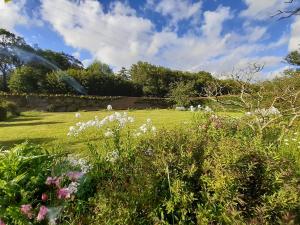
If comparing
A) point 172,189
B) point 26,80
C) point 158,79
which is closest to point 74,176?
point 172,189

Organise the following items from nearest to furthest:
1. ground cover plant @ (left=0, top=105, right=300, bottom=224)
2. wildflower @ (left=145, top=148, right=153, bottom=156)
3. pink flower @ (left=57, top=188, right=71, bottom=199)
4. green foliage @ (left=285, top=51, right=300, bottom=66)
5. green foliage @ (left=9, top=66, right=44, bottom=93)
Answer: ground cover plant @ (left=0, top=105, right=300, bottom=224) < pink flower @ (left=57, top=188, right=71, bottom=199) < wildflower @ (left=145, top=148, right=153, bottom=156) < green foliage @ (left=285, top=51, right=300, bottom=66) < green foliage @ (left=9, top=66, right=44, bottom=93)

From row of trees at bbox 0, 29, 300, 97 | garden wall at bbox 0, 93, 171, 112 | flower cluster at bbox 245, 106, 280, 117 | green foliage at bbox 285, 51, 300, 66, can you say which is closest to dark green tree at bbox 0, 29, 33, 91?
row of trees at bbox 0, 29, 300, 97

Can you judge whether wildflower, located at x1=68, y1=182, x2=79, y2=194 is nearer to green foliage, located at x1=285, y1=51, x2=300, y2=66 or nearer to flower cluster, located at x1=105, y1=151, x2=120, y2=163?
flower cluster, located at x1=105, y1=151, x2=120, y2=163

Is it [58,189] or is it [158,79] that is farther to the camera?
[158,79]

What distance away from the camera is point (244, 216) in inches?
126

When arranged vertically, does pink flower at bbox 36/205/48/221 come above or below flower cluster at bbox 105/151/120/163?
below

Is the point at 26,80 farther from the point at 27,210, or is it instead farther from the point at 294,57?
the point at 27,210

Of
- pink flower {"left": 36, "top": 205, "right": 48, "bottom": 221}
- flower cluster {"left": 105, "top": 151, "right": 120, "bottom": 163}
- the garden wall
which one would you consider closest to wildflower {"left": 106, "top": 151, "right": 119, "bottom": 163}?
flower cluster {"left": 105, "top": 151, "right": 120, "bottom": 163}

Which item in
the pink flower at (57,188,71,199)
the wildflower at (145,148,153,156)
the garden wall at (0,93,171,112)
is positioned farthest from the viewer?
the garden wall at (0,93,171,112)

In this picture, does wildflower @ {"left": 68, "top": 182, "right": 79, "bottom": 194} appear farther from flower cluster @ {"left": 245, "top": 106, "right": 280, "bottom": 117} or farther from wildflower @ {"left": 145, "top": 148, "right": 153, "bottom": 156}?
flower cluster @ {"left": 245, "top": 106, "right": 280, "bottom": 117}

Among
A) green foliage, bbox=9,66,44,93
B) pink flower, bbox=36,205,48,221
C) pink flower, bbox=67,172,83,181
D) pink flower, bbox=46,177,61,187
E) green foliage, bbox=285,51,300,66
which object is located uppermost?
green foliage, bbox=285,51,300,66

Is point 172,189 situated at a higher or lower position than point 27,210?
higher

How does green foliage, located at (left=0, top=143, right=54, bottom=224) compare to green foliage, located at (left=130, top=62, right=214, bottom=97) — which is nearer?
green foliage, located at (left=0, top=143, right=54, bottom=224)

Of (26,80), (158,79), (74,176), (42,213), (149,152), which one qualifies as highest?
(158,79)
